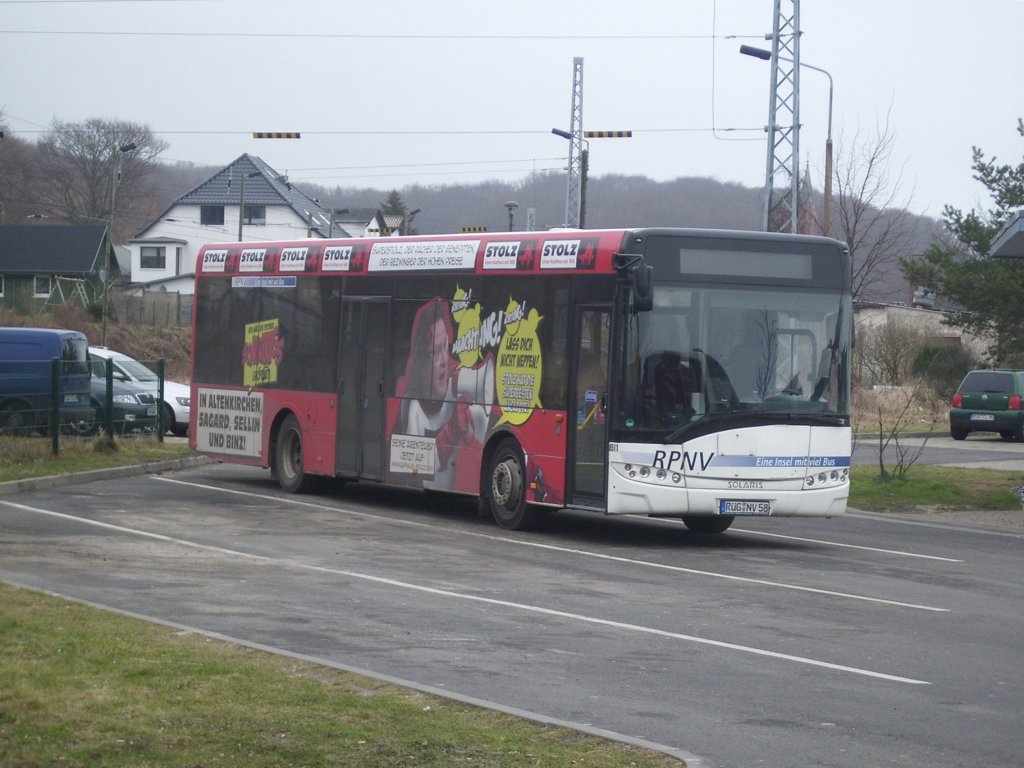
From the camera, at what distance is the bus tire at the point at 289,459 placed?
20141mm

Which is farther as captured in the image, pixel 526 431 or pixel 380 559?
pixel 526 431

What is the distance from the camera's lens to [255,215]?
94.3 m

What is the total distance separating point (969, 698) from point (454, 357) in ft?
32.4

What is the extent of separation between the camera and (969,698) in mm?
8242

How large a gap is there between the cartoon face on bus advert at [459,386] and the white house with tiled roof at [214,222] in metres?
76.4

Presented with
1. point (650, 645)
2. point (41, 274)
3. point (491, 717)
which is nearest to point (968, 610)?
point (650, 645)

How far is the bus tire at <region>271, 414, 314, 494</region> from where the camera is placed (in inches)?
793

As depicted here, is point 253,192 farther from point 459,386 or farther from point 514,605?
point 514,605

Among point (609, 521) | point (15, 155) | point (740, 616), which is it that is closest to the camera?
point (740, 616)

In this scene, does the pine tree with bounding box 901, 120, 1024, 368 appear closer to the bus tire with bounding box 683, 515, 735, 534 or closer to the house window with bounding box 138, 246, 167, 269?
the bus tire with bounding box 683, 515, 735, 534

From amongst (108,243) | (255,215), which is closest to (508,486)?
(108,243)

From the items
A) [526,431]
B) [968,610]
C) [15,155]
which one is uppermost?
[15,155]

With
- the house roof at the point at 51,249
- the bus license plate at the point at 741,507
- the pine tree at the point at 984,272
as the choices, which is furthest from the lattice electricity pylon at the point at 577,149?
the house roof at the point at 51,249

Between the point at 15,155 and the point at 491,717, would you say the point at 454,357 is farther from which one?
the point at 15,155
